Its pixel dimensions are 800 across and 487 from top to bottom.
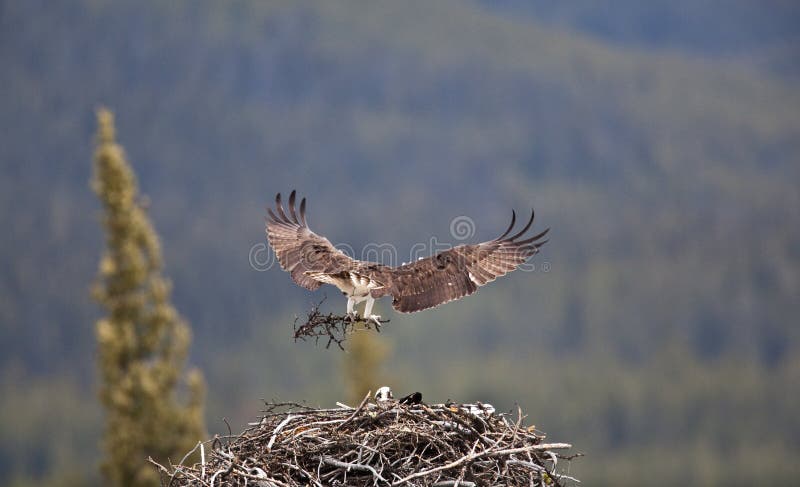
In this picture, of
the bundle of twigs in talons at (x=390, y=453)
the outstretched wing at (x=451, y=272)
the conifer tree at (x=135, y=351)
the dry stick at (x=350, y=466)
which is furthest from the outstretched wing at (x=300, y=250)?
the conifer tree at (x=135, y=351)

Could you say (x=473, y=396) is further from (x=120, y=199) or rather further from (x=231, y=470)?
(x=231, y=470)

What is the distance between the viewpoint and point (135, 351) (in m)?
27.3

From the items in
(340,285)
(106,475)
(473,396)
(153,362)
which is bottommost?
(340,285)

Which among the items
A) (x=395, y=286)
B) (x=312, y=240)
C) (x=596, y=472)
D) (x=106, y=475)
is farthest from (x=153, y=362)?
(x=596, y=472)

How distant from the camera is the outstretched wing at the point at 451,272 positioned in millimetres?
12188

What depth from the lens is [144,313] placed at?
A: 27.5m

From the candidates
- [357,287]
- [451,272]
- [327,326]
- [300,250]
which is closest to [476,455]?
[327,326]

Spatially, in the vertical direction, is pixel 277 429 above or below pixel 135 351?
below

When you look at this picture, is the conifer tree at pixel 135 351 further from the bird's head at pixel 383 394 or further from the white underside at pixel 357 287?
the bird's head at pixel 383 394

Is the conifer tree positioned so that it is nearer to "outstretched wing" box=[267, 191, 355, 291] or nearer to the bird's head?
"outstretched wing" box=[267, 191, 355, 291]

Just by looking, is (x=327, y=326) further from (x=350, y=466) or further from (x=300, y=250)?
(x=300, y=250)

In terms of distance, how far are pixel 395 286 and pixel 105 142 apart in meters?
17.8

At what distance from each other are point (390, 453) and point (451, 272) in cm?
279

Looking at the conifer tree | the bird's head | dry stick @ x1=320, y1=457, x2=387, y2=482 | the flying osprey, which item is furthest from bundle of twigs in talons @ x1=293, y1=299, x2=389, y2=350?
the conifer tree
